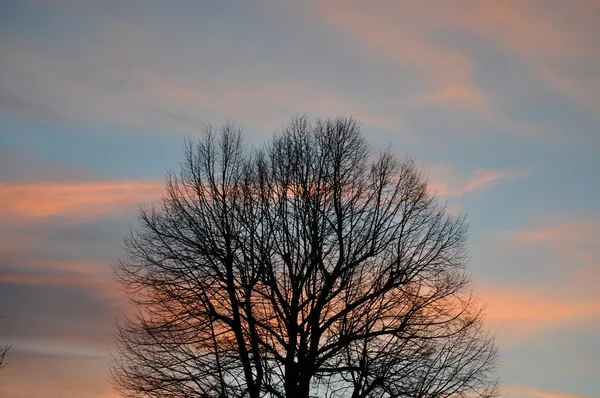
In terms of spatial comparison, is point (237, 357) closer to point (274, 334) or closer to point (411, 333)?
point (274, 334)

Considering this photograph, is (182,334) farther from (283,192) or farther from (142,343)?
(283,192)

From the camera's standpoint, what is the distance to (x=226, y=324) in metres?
24.2

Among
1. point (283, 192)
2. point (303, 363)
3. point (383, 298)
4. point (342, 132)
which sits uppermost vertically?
point (342, 132)

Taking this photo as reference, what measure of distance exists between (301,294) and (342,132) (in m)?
5.47

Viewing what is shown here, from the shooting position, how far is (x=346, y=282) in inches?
951

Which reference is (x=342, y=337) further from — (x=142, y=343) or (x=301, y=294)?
(x=142, y=343)

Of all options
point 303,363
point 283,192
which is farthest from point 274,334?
point 283,192

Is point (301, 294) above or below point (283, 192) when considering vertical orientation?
below

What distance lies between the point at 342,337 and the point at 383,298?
1.96 meters

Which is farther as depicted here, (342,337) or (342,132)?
(342,132)

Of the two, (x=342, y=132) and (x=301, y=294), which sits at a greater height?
(x=342, y=132)

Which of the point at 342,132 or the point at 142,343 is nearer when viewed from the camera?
the point at 142,343

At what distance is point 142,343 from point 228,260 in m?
3.58

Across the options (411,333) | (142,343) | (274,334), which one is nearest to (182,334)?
(142,343)
